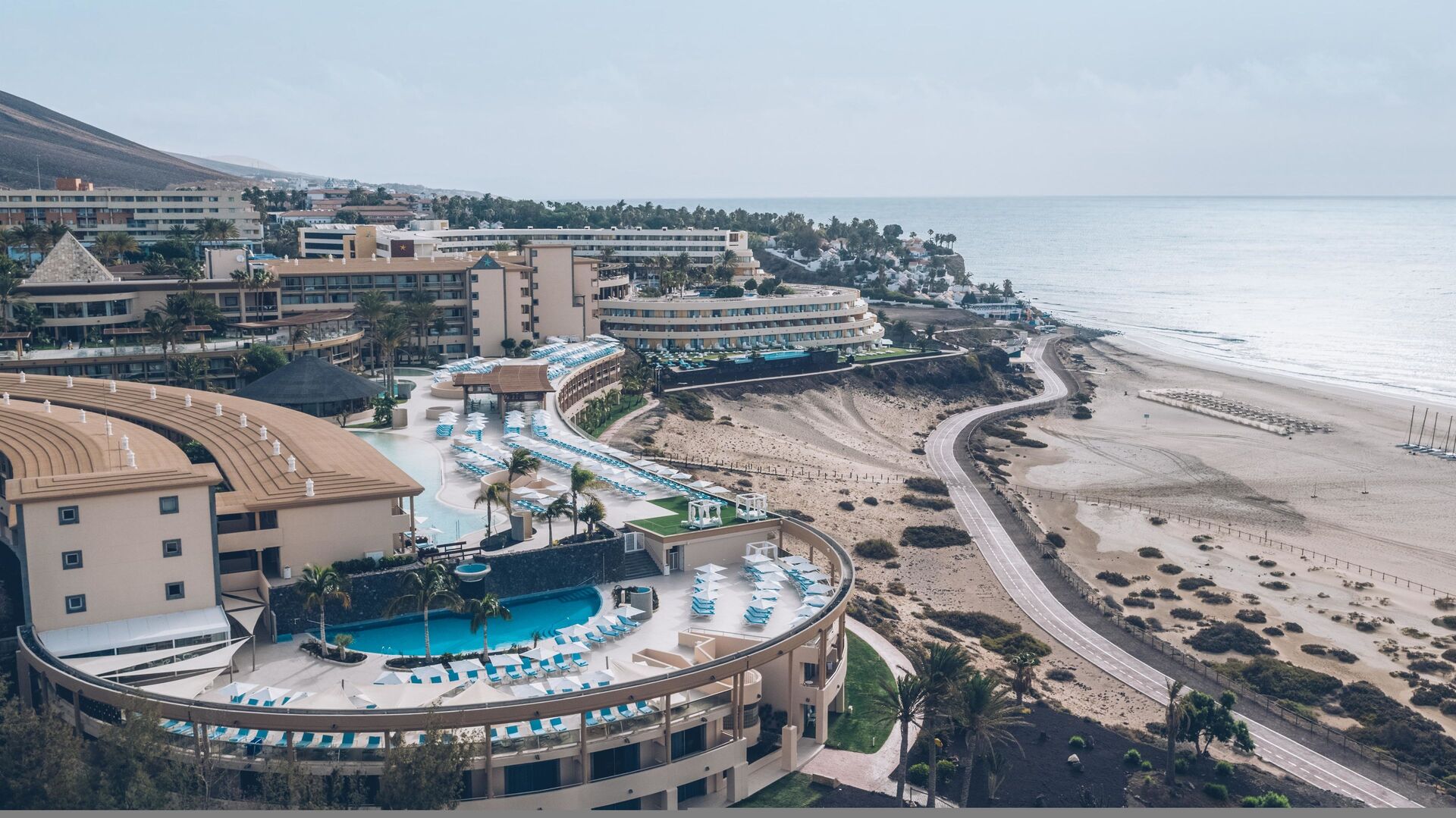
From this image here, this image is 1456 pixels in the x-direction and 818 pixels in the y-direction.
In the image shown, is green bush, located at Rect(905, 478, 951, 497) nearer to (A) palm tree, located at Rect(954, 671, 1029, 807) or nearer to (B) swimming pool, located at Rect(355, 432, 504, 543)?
(B) swimming pool, located at Rect(355, 432, 504, 543)

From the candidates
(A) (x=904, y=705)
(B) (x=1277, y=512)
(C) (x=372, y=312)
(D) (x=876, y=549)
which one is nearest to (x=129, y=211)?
(C) (x=372, y=312)

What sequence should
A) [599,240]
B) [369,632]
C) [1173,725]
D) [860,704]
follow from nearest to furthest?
[1173,725] → [369,632] → [860,704] → [599,240]

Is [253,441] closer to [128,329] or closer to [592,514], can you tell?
[592,514]

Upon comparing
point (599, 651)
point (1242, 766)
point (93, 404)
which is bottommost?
point (1242, 766)

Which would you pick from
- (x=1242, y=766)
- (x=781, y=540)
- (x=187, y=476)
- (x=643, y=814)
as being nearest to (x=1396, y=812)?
(x=1242, y=766)

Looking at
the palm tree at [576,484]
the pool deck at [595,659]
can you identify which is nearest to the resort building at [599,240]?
the palm tree at [576,484]

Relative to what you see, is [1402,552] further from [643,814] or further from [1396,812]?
[643,814]
